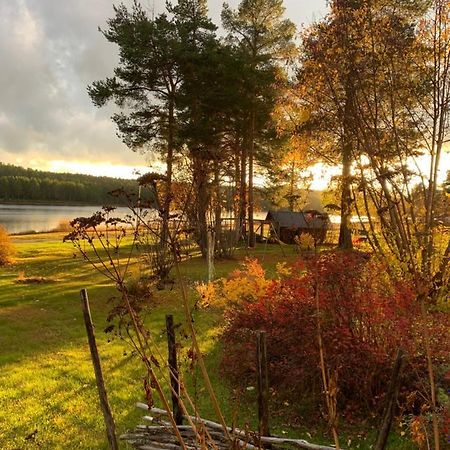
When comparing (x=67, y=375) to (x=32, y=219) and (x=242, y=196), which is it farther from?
(x=32, y=219)

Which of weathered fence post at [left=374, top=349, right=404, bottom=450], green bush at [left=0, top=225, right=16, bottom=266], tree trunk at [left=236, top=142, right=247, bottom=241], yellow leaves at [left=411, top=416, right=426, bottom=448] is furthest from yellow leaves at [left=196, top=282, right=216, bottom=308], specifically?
green bush at [left=0, top=225, right=16, bottom=266]

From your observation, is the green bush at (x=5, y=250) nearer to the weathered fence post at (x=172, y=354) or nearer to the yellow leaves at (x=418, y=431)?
the weathered fence post at (x=172, y=354)

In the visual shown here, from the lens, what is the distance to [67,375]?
7340 millimetres

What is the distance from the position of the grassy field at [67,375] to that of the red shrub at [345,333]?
1.77ft

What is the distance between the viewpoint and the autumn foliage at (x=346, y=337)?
5402 mm

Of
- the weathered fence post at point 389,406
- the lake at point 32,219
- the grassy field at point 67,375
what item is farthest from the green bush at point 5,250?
the weathered fence post at point 389,406

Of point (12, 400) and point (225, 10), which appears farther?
point (225, 10)

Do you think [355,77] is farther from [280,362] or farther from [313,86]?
[280,362]

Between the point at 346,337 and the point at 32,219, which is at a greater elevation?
the point at 346,337

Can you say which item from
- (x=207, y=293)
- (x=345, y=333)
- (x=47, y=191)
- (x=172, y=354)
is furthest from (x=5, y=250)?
(x=47, y=191)

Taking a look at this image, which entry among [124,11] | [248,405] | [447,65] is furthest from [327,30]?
[124,11]

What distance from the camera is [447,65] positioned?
341 inches

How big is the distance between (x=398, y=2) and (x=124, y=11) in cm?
1617

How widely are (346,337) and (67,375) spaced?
15.0 ft
